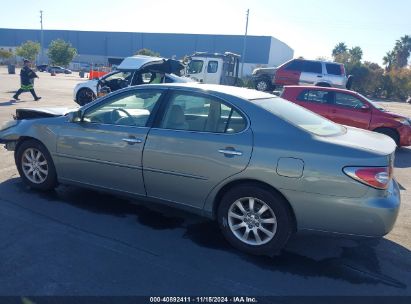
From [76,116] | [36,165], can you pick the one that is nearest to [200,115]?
[76,116]

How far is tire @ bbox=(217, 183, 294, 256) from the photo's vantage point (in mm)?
3214

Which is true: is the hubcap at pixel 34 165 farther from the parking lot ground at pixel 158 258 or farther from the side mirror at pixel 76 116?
the side mirror at pixel 76 116

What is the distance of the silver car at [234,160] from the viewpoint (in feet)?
9.88

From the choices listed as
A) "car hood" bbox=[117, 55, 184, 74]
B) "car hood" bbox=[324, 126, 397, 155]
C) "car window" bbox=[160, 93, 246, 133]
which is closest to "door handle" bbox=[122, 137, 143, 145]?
"car window" bbox=[160, 93, 246, 133]

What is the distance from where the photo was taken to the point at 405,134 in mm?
8539

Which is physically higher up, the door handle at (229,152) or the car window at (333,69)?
the car window at (333,69)

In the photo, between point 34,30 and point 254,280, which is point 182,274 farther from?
point 34,30

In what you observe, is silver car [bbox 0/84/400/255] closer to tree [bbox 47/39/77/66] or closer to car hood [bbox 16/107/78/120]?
car hood [bbox 16/107/78/120]

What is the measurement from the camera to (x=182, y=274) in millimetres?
3002

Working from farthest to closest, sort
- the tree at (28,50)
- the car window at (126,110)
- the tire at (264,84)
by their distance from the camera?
the tree at (28,50), the tire at (264,84), the car window at (126,110)

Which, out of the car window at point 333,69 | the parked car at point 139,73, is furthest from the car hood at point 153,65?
the car window at point 333,69

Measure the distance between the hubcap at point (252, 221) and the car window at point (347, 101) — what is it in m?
6.45

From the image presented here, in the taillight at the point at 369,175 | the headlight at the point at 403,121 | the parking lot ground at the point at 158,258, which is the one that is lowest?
the parking lot ground at the point at 158,258

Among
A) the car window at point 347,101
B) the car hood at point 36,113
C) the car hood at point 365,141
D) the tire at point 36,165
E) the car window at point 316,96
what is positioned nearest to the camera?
the car hood at point 365,141
